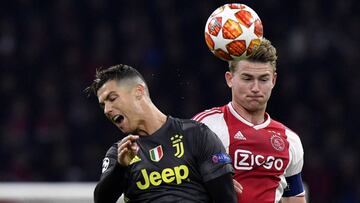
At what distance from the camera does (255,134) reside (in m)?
6.09

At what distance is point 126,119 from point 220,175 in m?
0.59

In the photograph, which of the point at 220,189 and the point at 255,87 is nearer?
the point at 220,189

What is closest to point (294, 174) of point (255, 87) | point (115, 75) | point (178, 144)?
point (255, 87)

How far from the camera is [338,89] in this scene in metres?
14.5

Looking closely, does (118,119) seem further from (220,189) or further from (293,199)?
(293,199)

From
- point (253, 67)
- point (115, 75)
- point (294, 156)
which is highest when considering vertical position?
point (115, 75)

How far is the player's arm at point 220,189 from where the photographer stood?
5.26 metres

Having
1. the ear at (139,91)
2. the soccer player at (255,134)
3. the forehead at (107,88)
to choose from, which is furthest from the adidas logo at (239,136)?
the forehead at (107,88)

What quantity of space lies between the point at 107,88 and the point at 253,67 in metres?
1.14

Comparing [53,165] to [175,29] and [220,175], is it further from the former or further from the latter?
[220,175]

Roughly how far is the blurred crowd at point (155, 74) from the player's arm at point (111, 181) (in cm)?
796

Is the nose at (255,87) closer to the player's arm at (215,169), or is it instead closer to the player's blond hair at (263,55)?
the player's blond hair at (263,55)

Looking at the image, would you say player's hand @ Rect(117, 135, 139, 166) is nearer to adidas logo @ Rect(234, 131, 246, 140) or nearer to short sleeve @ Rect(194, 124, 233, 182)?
short sleeve @ Rect(194, 124, 233, 182)

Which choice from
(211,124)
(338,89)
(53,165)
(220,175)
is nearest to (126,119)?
(220,175)
